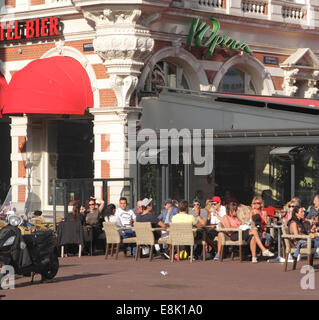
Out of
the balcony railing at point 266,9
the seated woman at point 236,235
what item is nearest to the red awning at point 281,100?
the balcony railing at point 266,9

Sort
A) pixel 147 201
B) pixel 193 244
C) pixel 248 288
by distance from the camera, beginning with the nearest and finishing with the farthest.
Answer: pixel 248 288, pixel 193 244, pixel 147 201

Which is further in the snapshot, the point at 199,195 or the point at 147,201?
the point at 199,195

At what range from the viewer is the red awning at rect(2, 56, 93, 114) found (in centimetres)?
2719

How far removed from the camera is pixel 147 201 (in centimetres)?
2302

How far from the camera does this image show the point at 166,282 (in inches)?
683

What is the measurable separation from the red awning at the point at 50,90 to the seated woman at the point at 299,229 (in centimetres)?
884

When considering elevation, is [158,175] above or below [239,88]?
below

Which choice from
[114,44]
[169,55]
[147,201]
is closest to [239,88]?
[169,55]

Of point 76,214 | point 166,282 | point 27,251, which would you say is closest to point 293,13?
point 76,214

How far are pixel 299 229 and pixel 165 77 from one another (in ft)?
32.8

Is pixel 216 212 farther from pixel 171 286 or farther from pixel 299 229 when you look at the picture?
pixel 171 286

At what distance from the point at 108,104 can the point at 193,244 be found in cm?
714

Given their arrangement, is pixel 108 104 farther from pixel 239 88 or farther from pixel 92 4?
pixel 239 88

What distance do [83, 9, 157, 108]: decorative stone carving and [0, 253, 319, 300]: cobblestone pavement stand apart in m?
6.53
